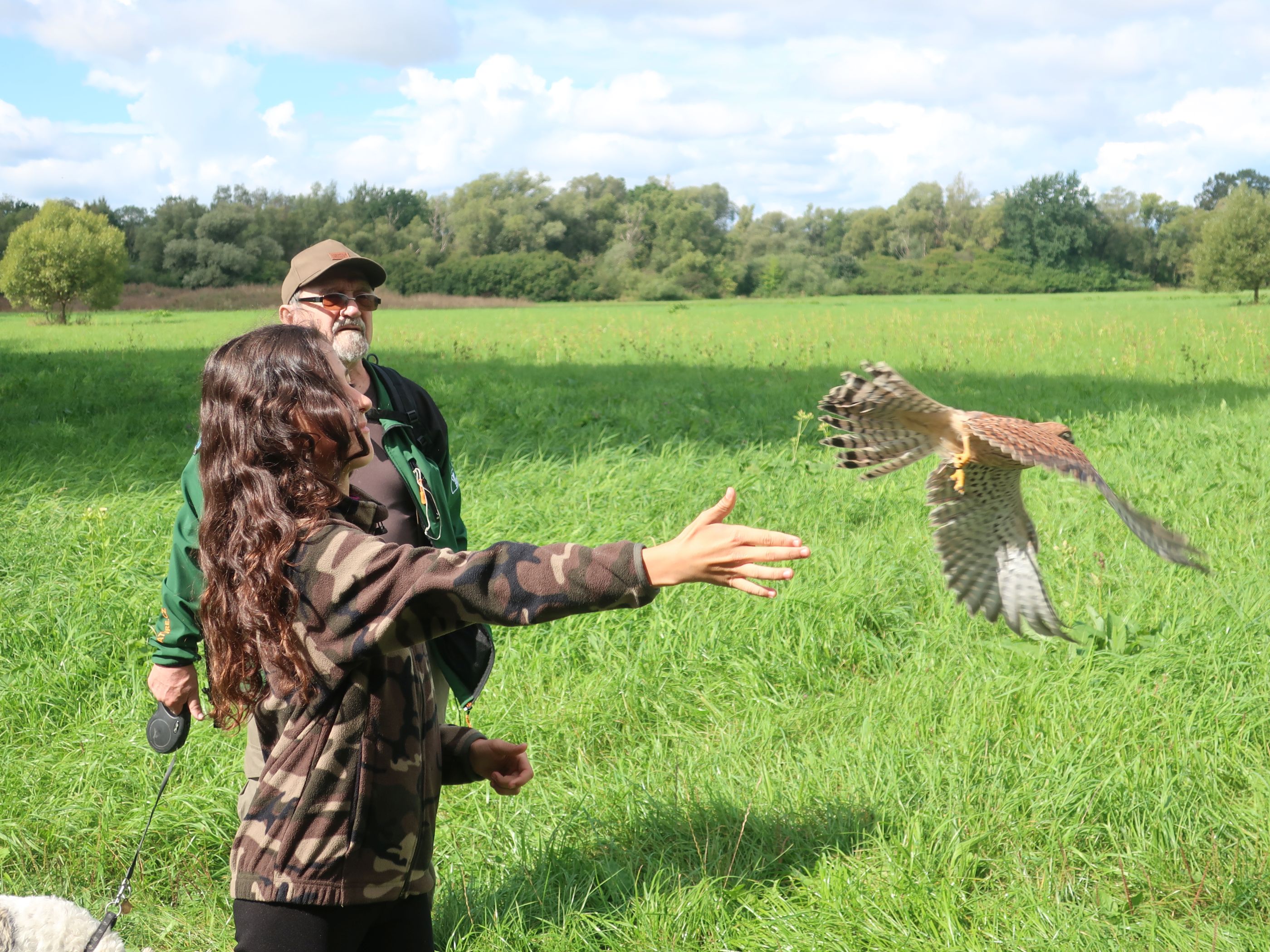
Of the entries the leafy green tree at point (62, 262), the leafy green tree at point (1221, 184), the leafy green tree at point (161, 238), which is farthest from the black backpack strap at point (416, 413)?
the leafy green tree at point (1221, 184)

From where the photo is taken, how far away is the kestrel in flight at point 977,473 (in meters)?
2.11

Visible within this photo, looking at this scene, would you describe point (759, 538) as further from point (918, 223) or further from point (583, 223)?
point (583, 223)

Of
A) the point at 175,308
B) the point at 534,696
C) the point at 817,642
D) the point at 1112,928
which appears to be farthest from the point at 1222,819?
the point at 175,308

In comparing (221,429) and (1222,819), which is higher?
(221,429)

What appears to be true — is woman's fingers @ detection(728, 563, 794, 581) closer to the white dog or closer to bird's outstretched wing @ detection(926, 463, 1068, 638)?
bird's outstretched wing @ detection(926, 463, 1068, 638)

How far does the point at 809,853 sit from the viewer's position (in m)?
3.00

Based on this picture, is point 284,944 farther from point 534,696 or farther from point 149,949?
point 534,696

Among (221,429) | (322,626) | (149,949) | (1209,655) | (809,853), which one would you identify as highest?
(221,429)

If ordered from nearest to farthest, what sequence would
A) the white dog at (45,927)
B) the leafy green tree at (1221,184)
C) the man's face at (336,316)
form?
the white dog at (45,927), the man's face at (336,316), the leafy green tree at (1221,184)

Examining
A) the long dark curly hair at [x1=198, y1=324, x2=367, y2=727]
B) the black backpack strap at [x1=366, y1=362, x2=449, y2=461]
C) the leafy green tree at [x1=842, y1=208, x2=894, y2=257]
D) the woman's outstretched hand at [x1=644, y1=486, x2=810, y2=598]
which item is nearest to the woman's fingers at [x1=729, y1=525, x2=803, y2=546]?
the woman's outstretched hand at [x1=644, y1=486, x2=810, y2=598]

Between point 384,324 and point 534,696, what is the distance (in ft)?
90.2

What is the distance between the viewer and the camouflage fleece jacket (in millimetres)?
1505

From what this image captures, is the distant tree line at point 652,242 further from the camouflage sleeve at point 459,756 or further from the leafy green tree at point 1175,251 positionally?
the camouflage sleeve at point 459,756

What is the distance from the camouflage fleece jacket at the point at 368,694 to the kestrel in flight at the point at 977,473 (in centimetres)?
112
